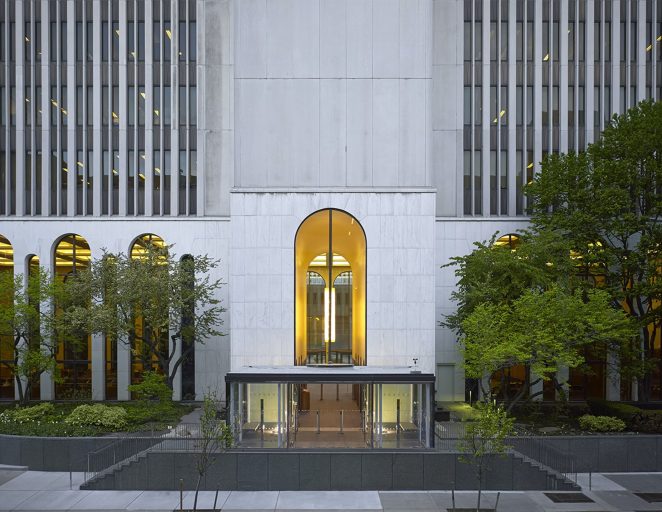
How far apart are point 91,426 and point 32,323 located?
905 centimetres

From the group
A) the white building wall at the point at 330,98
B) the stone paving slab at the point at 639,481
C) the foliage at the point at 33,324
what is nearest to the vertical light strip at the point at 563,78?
the white building wall at the point at 330,98

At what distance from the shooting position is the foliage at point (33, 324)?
29406 mm

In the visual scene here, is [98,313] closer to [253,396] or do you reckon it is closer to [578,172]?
[253,396]

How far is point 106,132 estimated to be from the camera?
35.7 metres

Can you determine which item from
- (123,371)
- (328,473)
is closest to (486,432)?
(328,473)

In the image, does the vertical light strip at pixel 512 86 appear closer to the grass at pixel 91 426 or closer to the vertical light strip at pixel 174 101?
the vertical light strip at pixel 174 101

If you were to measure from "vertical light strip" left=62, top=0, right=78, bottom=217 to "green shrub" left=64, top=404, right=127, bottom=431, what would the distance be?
1547 cm

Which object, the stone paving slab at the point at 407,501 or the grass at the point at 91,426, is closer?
the stone paving slab at the point at 407,501

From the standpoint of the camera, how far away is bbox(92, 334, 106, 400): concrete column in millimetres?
35031

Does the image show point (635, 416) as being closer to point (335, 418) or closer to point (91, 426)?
point (335, 418)

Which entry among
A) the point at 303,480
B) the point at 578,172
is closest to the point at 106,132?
the point at 303,480

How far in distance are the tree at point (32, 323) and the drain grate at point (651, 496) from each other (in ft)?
91.9

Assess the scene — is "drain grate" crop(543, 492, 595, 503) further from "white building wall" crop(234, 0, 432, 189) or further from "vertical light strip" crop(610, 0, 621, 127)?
"vertical light strip" crop(610, 0, 621, 127)

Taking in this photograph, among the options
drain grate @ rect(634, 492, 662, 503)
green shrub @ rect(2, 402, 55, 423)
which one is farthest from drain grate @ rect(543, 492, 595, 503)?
green shrub @ rect(2, 402, 55, 423)
